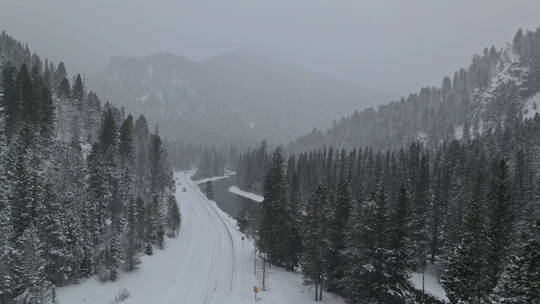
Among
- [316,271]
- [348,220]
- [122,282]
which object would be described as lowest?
[122,282]

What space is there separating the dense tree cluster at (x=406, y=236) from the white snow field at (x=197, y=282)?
12.0 ft

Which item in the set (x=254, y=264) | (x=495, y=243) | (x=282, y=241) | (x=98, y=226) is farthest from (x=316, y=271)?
(x=98, y=226)

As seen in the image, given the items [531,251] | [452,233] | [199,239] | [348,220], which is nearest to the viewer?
[531,251]

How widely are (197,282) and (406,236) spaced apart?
1013 inches

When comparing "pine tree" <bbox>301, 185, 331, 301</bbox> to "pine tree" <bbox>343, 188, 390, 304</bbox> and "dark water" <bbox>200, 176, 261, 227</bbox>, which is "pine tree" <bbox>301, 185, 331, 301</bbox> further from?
"dark water" <bbox>200, 176, 261, 227</bbox>

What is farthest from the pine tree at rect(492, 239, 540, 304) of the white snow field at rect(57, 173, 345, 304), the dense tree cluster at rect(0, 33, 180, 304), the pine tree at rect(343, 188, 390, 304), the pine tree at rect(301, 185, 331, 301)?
the dense tree cluster at rect(0, 33, 180, 304)

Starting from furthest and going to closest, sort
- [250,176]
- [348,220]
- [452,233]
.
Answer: [250,176] → [452,233] → [348,220]

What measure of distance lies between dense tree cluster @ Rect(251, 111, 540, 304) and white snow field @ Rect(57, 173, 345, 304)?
3.67 metres

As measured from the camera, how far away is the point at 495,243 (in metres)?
42.3

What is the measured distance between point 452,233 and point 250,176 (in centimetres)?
10972

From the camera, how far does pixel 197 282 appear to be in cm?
4253

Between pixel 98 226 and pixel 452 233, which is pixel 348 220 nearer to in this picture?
pixel 452 233

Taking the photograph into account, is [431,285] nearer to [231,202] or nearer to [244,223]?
[244,223]

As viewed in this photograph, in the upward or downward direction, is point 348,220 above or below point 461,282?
above
